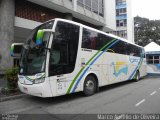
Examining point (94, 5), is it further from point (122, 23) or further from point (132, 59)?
point (122, 23)

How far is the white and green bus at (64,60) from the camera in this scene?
692cm

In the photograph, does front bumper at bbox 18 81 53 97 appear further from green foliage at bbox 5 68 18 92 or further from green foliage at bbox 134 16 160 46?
green foliage at bbox 134 16 160 46

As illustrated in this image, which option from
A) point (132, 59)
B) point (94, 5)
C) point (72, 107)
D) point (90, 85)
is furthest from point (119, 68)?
point (94, 5)

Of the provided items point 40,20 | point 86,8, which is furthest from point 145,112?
point 86,8

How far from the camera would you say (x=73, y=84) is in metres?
7.90

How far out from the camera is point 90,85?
9.04 meters

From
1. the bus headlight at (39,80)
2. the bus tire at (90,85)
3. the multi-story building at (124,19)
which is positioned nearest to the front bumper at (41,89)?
the bus headlight at (39,80)

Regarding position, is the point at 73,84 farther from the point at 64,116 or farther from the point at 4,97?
the point at 4,97

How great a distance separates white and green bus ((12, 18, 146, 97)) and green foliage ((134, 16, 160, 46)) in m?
55.8

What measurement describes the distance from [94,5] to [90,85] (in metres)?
16.8

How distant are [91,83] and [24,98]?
329cm

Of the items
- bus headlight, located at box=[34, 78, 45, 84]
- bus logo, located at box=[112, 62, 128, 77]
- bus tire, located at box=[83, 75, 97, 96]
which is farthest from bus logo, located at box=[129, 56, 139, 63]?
bus headlight, located at box=[34, 78, 45, 84]

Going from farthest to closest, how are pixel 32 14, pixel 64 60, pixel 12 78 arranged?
pixel 32 14
pixel 12 78
pixel 64 60

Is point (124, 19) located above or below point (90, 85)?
above
